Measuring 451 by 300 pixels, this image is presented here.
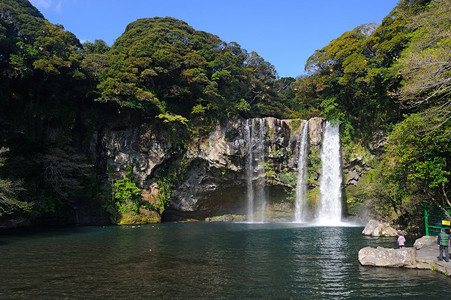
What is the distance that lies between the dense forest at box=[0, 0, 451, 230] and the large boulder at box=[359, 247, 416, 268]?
607cm

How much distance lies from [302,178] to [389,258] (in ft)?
67.0

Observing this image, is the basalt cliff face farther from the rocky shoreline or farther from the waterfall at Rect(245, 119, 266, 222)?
the rocky shoreline

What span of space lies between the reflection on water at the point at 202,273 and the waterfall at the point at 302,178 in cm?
1542

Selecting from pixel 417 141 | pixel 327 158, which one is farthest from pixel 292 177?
pixel 417 141

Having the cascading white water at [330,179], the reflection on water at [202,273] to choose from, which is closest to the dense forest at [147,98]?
the cascading white water at [330,179]

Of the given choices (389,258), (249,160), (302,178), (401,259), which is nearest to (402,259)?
(401,259)

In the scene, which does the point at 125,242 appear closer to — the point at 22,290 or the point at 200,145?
the point at 22,290

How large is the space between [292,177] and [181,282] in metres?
23.8

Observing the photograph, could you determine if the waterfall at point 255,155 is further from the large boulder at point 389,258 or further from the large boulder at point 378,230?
the large boulder at point 389,258

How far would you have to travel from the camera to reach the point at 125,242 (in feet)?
52.7

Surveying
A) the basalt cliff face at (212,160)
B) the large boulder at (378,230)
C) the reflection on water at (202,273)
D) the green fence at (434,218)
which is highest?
the basalt cliff face at (212,160)

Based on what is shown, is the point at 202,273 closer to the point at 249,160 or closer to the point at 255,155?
the point at 249,160

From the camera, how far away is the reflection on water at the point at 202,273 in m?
7.84

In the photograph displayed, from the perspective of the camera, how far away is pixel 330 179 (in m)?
29.3
